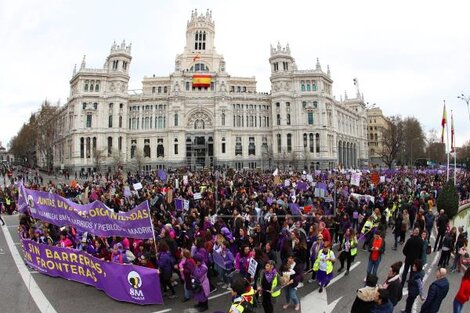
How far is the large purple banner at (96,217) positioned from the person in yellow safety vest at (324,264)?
16.5 ft

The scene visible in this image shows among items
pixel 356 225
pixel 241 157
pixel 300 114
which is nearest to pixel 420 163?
pixel 300 114

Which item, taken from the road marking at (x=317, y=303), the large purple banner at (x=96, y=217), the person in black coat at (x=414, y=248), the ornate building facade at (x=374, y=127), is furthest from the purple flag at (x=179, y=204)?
the ornate building facade at (x=374, y=127)

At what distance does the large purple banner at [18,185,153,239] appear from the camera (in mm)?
11070

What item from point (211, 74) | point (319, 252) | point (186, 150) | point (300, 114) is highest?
point (211, 74)

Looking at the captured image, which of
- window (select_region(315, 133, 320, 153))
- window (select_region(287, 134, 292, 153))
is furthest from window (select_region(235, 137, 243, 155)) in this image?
window (select_region(315, 133, 320, 153))

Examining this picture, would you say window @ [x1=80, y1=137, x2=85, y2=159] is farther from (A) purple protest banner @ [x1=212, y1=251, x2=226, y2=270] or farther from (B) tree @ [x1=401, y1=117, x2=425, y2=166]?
(B) tree @ [x1=401, y1=117, x2=425, y2=166]

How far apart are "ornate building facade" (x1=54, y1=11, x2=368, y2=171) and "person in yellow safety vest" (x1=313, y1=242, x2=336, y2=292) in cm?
6524

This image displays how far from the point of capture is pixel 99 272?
11.1 m

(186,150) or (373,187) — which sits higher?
(186,150)

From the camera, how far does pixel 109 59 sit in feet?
263

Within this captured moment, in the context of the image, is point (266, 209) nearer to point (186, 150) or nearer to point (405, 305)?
point (405, 305)

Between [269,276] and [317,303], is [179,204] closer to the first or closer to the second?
[317,303]

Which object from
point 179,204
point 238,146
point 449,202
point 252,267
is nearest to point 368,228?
point 252,267

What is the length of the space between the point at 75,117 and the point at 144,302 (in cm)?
7498
